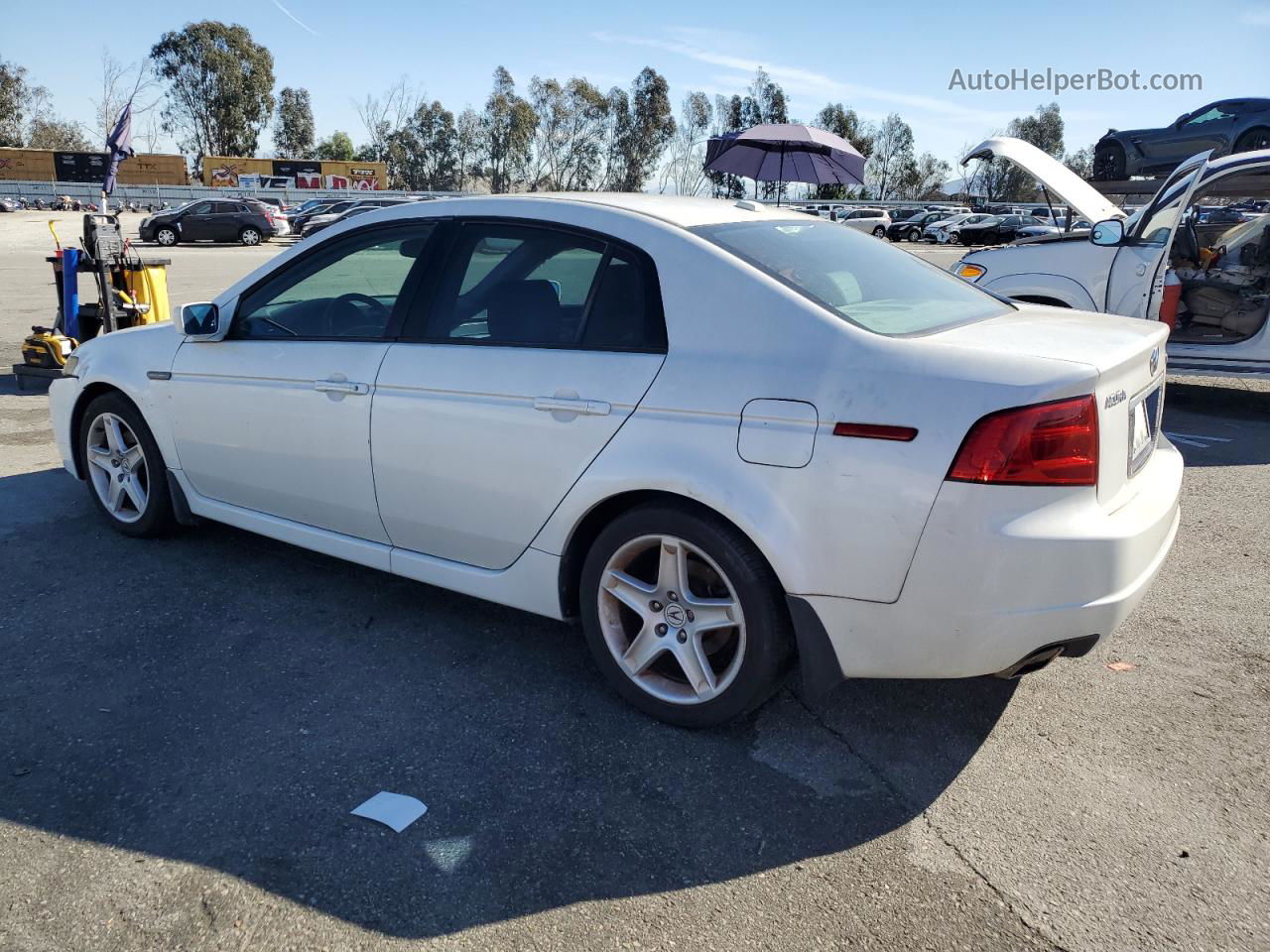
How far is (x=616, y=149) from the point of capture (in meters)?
68.4

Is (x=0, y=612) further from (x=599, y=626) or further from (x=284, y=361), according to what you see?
(x=599, y=626)

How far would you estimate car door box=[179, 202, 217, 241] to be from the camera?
108 feet

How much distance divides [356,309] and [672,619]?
189 cm

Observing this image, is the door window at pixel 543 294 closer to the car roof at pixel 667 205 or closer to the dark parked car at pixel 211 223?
the car roof at pixel 667 205

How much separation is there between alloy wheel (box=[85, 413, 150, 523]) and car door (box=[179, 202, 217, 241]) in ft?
104

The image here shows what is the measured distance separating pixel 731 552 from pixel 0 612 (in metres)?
3.05

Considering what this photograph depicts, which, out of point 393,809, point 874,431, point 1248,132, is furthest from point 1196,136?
point 393,809

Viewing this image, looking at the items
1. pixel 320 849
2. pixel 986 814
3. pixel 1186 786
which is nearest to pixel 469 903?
pixel 320 849

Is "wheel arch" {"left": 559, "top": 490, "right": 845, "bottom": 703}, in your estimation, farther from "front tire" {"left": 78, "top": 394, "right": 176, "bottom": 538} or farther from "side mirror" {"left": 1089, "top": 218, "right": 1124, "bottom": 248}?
"side mirror" {"left": 1089, "top": 218, "right": 1124, "bottom": 248}

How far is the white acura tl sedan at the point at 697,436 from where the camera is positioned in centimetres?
258

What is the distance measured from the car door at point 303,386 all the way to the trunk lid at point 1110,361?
2.10 metres

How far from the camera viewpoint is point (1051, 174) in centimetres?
812

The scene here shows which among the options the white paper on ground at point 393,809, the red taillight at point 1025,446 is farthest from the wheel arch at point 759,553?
the white paper on ground at point 393,809

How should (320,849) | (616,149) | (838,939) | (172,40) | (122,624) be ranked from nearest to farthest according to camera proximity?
(838,939)
(320,849)
(122,624)
(616,149)
(172,40)
